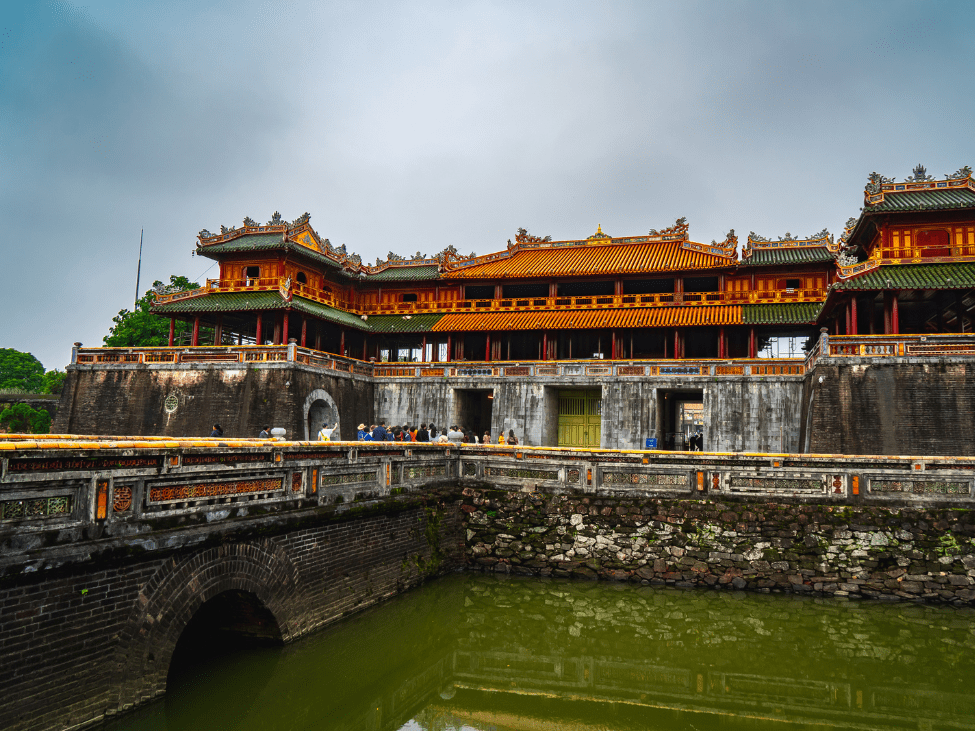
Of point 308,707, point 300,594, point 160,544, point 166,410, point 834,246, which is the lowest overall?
point 308,707

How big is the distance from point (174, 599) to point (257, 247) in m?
24.2

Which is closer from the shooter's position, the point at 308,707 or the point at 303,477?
the point at 308,707

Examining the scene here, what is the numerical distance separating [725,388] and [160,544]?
2268 cm

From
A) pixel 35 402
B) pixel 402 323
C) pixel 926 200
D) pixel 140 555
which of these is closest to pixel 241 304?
pixel 402 323

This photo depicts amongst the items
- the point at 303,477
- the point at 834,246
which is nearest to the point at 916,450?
the point at 834,246

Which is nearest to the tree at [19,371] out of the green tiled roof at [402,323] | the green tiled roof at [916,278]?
the green tiled roof at [402,323]

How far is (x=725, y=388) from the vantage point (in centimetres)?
2606

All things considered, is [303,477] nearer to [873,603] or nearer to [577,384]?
[873,603]

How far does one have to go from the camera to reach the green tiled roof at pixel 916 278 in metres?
21.9

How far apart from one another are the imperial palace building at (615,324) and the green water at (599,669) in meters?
10.8

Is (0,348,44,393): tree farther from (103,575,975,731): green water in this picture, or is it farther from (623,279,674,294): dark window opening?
(103,575,975,731): green water

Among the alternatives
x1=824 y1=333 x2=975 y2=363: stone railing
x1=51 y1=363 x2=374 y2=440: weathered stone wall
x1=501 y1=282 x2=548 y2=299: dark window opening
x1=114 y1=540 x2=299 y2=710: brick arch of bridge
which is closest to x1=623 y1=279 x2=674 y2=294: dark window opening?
x1=501 y1=282 x2=548 y2=299: dark window opening

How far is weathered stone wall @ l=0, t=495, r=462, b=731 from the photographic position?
620 cm

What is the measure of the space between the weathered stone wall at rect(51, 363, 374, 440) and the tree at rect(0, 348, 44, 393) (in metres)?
39.0
